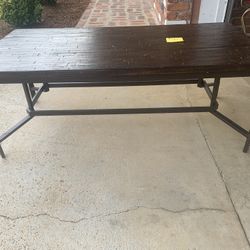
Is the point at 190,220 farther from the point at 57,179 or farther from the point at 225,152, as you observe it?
the point at 57,179

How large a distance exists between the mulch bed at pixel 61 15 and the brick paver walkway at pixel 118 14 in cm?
15

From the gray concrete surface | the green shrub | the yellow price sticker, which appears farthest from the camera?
the green shrub

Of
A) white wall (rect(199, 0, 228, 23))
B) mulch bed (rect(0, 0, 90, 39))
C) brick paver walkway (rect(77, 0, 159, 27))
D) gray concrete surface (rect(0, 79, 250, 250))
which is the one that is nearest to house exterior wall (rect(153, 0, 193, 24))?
white wall (rect(199, 0, 228, 23))

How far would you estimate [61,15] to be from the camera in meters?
5.00

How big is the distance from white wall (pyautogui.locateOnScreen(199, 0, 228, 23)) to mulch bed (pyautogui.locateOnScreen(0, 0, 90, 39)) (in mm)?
2117

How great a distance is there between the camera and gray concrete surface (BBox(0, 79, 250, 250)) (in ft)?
5.04

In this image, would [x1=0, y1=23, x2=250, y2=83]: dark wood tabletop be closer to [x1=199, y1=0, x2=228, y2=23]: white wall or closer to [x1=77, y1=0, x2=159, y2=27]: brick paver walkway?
[x1=199, y1=0, x2=228, y2=23]: white wall

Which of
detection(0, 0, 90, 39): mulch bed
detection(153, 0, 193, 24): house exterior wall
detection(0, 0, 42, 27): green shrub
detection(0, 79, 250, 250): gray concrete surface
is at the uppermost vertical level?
detection(153, 0, 193, 24): house exterior wall

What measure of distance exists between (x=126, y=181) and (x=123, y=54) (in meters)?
0.82

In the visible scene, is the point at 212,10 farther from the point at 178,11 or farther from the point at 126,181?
the point at 126,181

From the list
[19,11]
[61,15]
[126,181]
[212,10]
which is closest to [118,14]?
[61,15]

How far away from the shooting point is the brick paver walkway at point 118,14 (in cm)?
442

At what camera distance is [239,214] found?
1.62 meters

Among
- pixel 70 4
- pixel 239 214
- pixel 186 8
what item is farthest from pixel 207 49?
pixel 70 4
